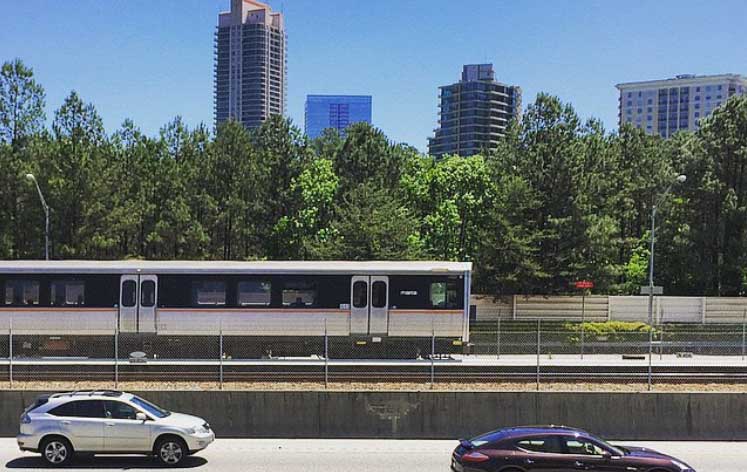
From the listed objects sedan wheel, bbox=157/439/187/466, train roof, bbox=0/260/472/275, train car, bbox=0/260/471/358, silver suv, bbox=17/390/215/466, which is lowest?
sedan wheel, bbox=157/439/187/466

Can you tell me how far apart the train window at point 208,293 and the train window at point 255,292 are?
0.63 meters

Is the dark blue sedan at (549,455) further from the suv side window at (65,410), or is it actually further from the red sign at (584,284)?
the red sign at (584,284)

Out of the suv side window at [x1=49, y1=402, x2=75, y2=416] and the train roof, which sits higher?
the train roof

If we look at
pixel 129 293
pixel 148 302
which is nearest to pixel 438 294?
pixel 148 302

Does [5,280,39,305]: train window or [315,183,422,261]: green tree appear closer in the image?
[5,280,39,305]: train window

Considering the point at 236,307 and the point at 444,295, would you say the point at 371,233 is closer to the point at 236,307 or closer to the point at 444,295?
the point at 444,295

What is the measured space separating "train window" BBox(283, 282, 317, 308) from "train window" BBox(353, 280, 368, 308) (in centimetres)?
139

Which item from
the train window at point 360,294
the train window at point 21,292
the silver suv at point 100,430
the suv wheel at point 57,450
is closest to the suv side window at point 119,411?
the silver suv at point 100,430

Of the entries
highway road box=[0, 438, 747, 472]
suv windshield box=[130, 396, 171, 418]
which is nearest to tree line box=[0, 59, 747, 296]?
highway road box=[0, 438, 747, 472]

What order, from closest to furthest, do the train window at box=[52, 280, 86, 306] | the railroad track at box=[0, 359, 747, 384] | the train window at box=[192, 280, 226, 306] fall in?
the railroad track at box=[0, 359, 747, 384] < the train window at box=[52, 280, 86, 306] < the train window at box=[192, 280, 226, 306]

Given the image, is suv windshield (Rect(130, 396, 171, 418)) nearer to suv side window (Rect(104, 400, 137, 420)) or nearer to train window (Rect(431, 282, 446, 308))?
suv side window (Rect(104, 400, 137, 420))

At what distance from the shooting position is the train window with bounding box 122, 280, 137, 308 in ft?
87.5

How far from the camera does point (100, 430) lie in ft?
50.3

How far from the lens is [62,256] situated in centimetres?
4434
